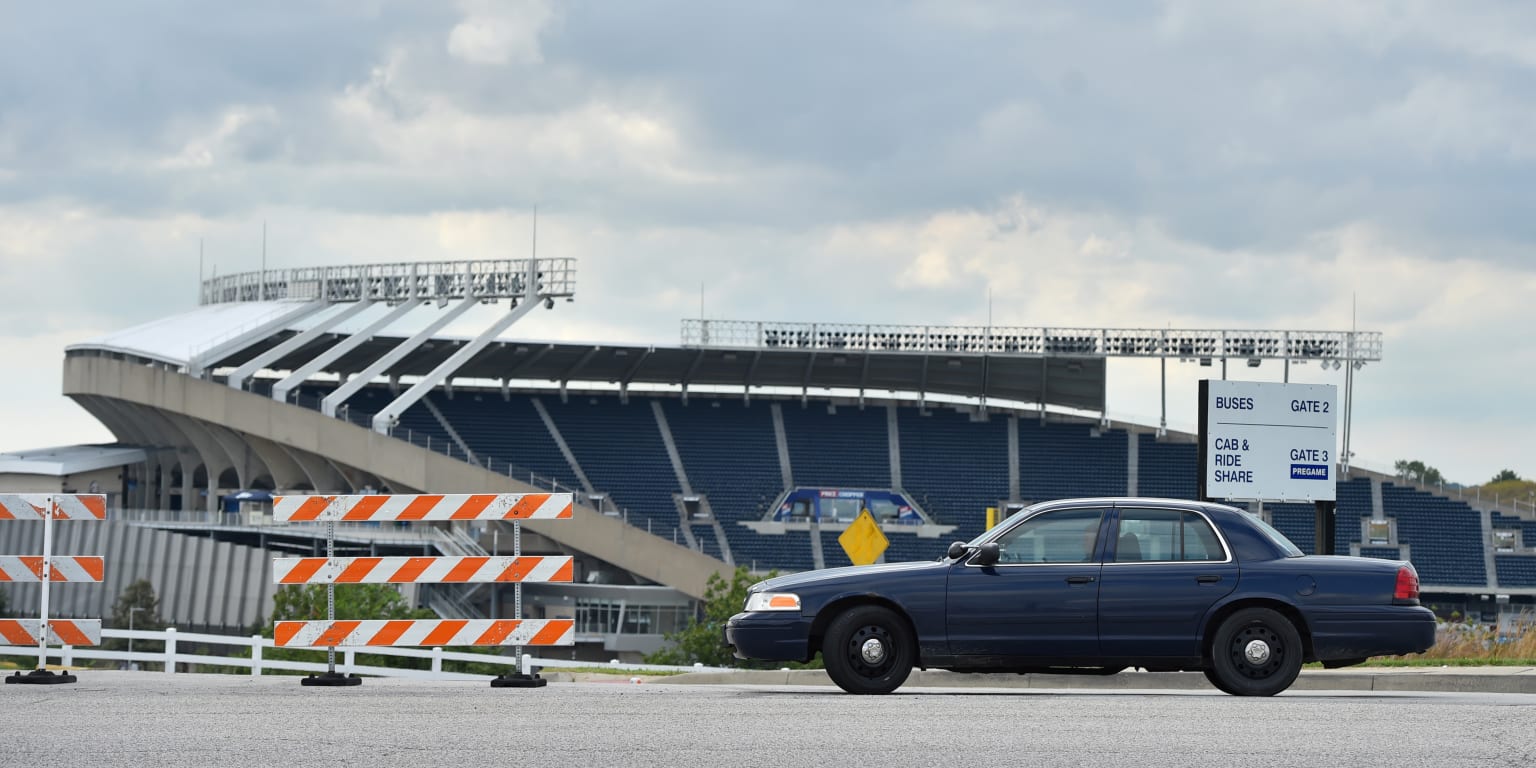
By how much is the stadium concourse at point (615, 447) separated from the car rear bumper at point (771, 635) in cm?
4302

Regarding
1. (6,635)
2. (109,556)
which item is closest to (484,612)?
(109,556)

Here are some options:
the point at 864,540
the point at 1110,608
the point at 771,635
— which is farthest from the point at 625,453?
the point at 1110,608

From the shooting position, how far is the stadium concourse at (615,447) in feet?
193

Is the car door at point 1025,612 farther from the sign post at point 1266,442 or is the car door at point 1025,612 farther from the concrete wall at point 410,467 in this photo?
the concrete wall at point 410,467

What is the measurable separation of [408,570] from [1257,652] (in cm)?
686

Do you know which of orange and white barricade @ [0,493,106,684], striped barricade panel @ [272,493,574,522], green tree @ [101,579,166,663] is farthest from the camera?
green tree @ [101,579,166,663]

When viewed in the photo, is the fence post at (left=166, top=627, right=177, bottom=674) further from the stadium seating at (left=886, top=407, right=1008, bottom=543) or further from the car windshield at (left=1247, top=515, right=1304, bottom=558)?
the stadium seating at (left=886, top=407, right=1008, bottom=543)

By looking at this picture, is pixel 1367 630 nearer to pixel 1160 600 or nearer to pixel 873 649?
pixel 1160 600

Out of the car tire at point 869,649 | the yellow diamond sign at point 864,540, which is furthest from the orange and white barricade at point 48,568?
the yellow diamond sign at point 864,540

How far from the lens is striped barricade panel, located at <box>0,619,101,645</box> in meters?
15.5

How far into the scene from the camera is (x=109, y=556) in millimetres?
59625

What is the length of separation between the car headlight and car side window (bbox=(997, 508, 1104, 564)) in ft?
5.07

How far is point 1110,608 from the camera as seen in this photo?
1342cm

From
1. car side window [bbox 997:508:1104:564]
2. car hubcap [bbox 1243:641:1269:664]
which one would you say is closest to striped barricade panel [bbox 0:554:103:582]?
car side window [bbox 997:508:1104:564]
